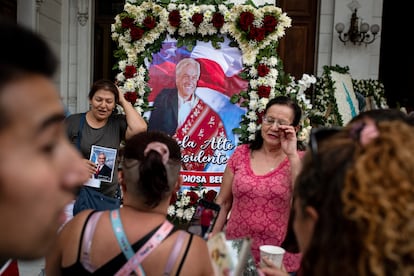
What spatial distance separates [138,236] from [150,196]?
16 centimetres

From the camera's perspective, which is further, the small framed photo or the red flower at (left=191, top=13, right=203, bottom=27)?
the red flower at (left=191, top=13, right=203, bottom=27)

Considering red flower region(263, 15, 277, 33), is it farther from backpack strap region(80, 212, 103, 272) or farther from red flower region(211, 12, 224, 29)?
backpack strap region(80, 212, 103, 272)

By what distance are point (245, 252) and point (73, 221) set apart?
0.69 m

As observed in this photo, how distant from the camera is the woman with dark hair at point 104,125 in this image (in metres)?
3.43

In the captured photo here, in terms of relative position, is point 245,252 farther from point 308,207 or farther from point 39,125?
point 39,125

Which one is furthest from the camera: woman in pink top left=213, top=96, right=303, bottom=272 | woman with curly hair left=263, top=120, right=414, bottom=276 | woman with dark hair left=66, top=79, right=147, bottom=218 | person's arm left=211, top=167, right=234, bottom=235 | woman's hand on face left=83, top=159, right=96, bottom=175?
woman with dark hair left=66, top=79, right=147, bottom=218

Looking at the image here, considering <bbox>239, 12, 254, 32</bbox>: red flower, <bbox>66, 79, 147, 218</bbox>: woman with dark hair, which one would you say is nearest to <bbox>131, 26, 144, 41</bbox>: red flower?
<bbox>66, 79, 147, 218</bbox>: woman with dark hair

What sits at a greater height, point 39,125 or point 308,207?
point 39,125

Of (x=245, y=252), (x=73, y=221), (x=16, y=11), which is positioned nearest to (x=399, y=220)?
(x=245, y=252)

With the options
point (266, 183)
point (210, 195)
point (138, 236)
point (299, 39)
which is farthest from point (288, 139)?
point (299, 39)

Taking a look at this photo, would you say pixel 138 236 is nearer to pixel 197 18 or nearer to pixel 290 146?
pixel 290 146

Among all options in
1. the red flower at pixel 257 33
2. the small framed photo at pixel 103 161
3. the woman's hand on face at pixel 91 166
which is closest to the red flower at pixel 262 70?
the red flower at pixel 257 33

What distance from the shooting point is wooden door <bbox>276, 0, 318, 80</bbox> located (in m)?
8.41

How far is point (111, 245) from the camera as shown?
1584 millimetres
